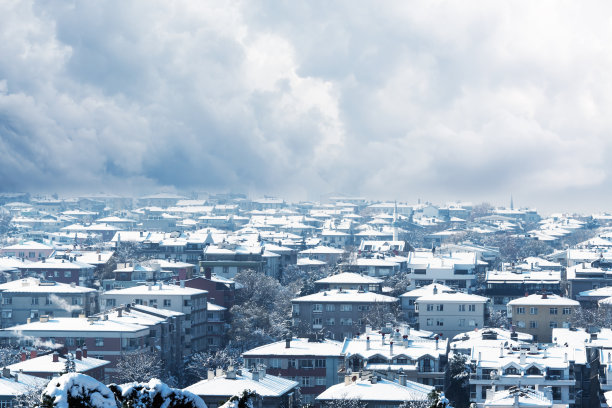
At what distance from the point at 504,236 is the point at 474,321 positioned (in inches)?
3819

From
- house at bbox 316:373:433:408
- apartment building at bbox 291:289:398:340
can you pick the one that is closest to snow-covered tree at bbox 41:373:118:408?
house at bbox 316:373:433:408

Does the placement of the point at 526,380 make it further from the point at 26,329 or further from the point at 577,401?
the point at 26,329

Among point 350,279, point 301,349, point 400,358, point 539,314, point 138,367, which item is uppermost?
point 350,279

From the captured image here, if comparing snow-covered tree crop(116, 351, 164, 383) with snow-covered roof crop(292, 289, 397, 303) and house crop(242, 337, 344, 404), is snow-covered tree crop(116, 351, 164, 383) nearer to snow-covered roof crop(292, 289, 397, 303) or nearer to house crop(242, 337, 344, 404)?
house crop(242, 337, 344, 404)

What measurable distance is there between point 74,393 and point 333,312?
183ft

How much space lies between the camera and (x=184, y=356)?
56781mm

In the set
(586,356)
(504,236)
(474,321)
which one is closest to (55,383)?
(586,356)

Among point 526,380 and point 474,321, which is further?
point 474,321

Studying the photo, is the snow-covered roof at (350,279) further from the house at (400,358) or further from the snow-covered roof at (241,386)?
the snow-covered roof at (241,386)

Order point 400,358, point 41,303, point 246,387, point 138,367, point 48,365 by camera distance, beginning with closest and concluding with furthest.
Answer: point 246,387 → point 48,365 → point 400,358 → point 138,367 → point 41,303

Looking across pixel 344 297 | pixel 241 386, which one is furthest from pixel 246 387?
pixel 344 297

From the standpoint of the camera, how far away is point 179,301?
61.1 meters

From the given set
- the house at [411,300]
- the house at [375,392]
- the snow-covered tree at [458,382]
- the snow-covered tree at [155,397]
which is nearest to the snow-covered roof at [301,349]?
the snow-covered tree at [458,382]

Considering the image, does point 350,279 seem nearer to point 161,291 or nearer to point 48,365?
point 161,291
